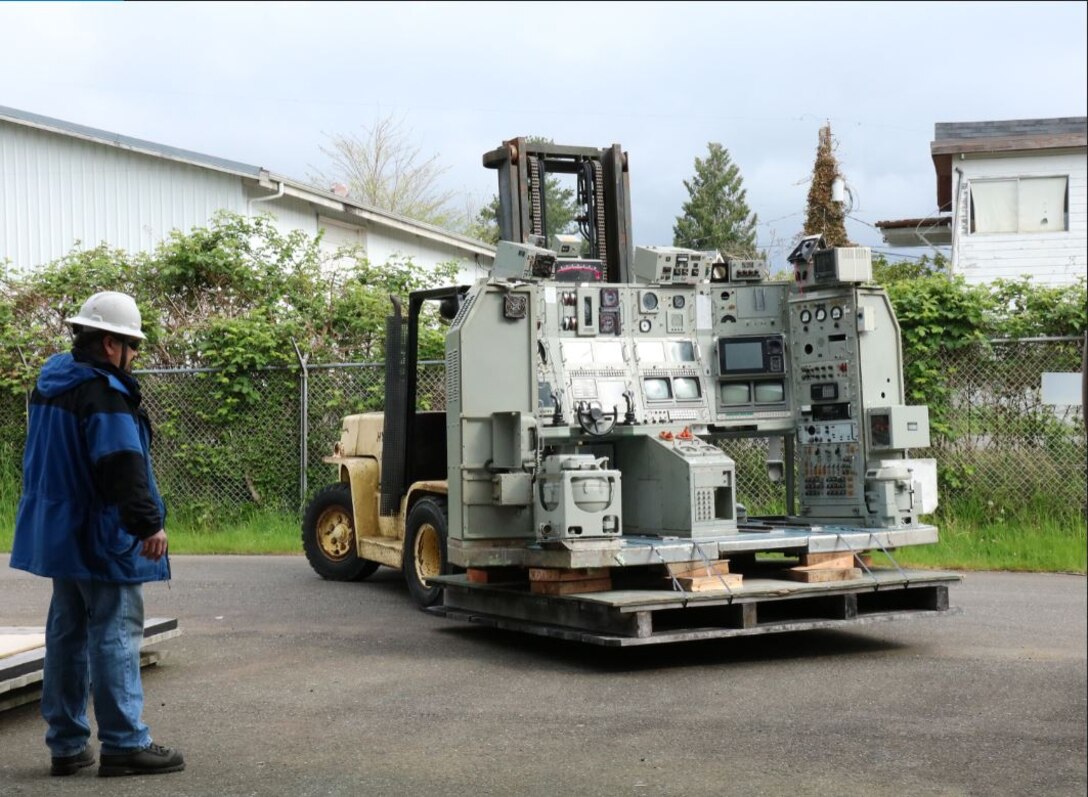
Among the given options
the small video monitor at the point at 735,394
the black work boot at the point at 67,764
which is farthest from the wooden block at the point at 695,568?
the black work boot at the point at 67,764

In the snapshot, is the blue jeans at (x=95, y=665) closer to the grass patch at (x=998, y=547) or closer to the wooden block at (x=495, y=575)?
the wooden block at (x=495, y=575)

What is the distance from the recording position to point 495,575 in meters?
10.2

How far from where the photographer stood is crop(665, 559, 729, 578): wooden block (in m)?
9.13

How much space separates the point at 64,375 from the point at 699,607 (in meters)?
4.67

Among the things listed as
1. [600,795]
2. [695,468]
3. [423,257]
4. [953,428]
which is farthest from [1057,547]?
[423,257]

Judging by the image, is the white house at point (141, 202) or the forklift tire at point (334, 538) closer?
the forklift tire at point (334, 538)

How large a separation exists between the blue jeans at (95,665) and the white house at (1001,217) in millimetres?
17424

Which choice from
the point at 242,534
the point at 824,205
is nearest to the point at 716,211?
the point at 824,205

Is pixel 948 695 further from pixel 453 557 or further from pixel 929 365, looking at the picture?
pixel 929 365

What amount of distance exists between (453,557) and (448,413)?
1.03 meters

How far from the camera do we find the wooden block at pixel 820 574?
9570 millimetres

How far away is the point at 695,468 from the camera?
966cm

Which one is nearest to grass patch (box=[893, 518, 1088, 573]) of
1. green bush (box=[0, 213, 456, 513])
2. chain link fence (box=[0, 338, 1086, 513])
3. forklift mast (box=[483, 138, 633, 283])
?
chain link fence (box=[0, 338, 1086, 513])

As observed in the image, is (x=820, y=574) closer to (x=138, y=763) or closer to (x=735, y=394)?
(x=735, y=394)
